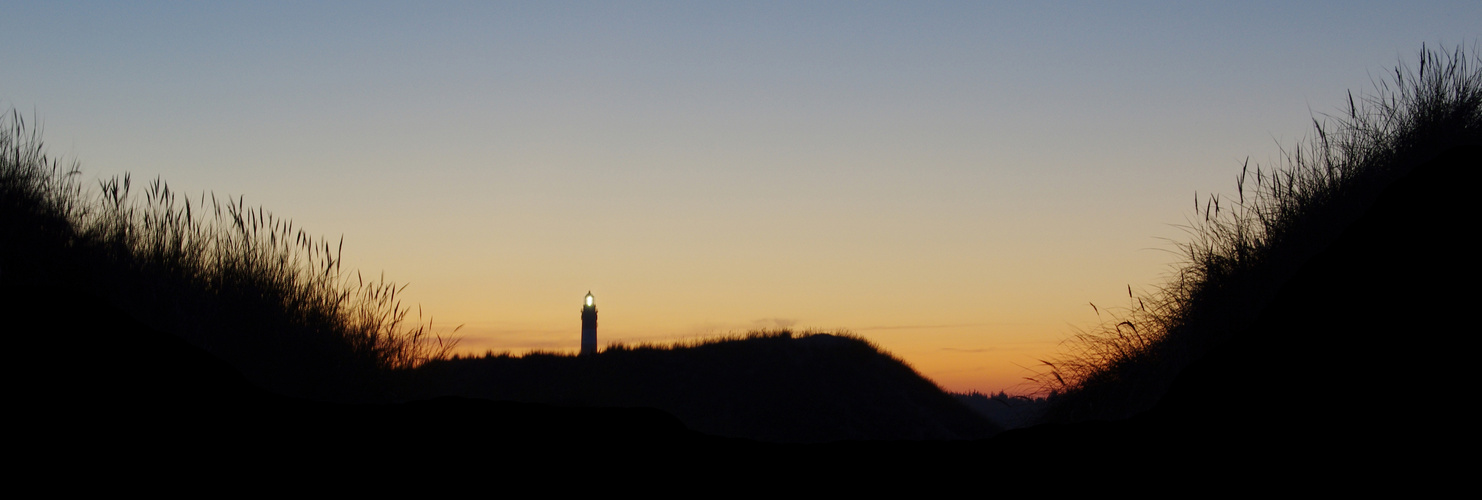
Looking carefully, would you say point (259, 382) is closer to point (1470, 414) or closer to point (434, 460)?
point (434, 460)

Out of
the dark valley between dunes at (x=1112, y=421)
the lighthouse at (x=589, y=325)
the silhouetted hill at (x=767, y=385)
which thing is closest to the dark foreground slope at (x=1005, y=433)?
the dark valley between dunes at (x=1112, y=421)

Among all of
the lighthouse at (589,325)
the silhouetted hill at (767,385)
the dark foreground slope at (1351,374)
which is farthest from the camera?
the lighthouse at (589,325)

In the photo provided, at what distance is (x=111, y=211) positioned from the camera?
5.98 m

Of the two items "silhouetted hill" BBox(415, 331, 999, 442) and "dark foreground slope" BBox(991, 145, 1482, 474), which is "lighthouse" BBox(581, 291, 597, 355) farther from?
"dark foreground slope" BBox(991, 145, 1482, 474)

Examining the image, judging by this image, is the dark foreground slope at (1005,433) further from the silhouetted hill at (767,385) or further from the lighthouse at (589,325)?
the lighthouse at (589,325)

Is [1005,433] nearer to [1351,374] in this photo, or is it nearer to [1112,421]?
[1112,421]

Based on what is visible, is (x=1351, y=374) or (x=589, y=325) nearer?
(x=1351, y=374)

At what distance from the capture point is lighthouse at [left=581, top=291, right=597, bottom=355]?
60.6ft

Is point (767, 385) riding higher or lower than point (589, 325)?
lower

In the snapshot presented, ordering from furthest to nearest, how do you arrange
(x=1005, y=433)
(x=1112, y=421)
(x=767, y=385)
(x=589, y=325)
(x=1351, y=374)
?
(x=589, y=325) → (x=767, y=385) → (x=1112, y=421) → (x=1005, y=433) → (x=1351, y=374)

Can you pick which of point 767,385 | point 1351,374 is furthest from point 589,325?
point 1351,374

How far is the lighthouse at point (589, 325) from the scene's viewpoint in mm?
18484

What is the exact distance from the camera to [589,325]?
18.7 m

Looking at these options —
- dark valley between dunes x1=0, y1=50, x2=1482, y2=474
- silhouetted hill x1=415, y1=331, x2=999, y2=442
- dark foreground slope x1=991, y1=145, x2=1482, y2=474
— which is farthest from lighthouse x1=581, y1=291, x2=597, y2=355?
dark foreground slope x1=991, y1=145, x2=1482, y2=474
